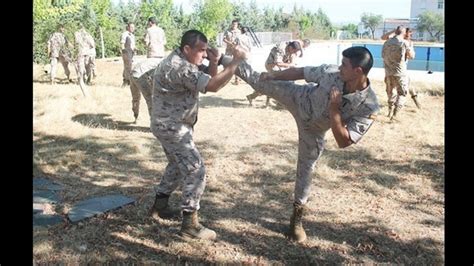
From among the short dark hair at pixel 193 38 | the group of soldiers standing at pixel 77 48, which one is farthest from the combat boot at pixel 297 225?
the group of soldiers standing at pixel 77 48

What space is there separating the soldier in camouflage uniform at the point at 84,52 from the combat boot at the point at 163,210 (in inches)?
326

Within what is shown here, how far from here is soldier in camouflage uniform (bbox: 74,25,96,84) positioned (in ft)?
39.1

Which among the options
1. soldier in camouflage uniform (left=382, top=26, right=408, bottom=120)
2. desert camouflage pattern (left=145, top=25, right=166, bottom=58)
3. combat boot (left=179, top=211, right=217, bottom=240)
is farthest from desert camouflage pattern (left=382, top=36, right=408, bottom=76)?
combat boot (left=179, top=211, right=217, bottom=240)

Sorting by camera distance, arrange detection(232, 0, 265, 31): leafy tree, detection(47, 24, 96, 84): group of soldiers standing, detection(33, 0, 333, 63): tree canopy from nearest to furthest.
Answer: detection(47, 24, 96, 84): group of soldiers standing, detection(33, 0, 333, 63): tree canopy, detection(232, 0, 265, 31): leafy tree

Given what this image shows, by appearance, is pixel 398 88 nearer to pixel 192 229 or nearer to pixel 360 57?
pixel 360 57

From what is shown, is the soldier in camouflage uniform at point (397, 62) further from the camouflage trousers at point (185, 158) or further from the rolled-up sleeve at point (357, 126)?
the camouflage trousers at point (185, 158)

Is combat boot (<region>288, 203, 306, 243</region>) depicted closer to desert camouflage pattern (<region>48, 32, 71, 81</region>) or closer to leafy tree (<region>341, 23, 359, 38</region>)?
desert camouflage pattern (<region>48, 32, 71, 81</region>)

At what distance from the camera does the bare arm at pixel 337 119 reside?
10.1 ft

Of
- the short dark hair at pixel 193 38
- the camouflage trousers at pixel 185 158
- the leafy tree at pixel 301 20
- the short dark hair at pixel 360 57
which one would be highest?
the leafy tree at pixel 301 20

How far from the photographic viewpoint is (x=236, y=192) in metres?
5.06

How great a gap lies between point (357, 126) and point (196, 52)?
139 cm
